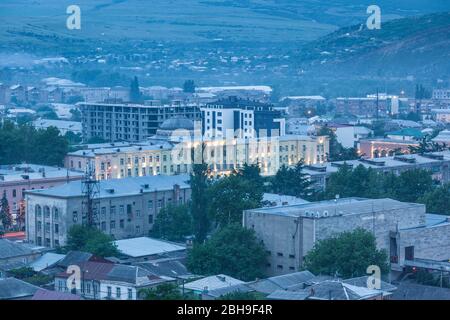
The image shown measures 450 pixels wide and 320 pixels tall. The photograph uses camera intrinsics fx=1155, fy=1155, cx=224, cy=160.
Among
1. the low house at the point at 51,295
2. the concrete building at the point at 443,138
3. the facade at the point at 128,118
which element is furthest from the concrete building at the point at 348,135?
the low house at the point at 51,295

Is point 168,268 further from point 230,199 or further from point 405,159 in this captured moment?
point 405,159

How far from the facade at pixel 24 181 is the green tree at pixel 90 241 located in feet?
15.1

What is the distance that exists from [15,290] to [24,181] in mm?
11019

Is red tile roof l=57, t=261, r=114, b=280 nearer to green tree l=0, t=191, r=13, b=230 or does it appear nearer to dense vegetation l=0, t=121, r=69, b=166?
green tree l=0, t=191, r=13, b=230

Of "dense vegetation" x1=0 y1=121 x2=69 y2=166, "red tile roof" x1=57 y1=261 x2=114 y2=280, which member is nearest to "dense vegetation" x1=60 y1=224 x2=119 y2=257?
"red tile roof" x1=57 y1=261 x2=114 y2=280

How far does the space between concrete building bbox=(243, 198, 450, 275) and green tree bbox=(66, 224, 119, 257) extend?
181 cm

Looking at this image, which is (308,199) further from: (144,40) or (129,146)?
(144,40)

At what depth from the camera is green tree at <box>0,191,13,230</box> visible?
20.4m

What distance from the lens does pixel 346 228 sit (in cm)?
1447

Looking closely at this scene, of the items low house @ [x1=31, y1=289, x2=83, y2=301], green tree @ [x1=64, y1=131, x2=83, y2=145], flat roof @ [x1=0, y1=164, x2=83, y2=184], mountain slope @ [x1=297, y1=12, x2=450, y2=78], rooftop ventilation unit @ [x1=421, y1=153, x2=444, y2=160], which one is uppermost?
mountain slope @ [x1=297, y1=12, x2=450, y2=78]

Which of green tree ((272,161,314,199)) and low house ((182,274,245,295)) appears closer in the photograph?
low house ((182,274,245,295))

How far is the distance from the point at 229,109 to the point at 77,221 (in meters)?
16.4

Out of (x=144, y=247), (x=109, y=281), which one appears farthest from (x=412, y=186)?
(x=109, y=281)
